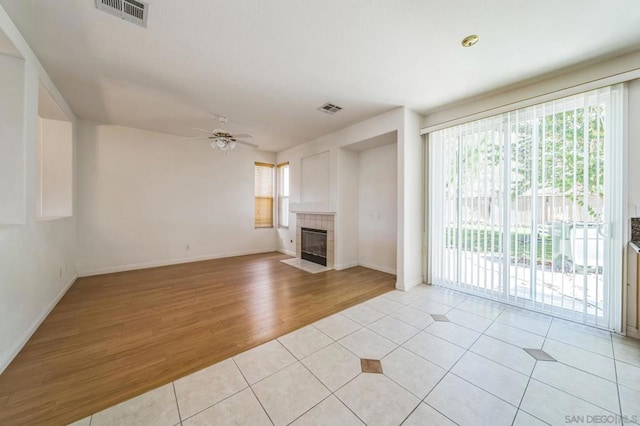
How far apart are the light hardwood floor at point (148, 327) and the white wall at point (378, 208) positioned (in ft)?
A: 1.38

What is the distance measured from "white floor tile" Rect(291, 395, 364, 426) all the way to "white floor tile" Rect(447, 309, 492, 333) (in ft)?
5.74

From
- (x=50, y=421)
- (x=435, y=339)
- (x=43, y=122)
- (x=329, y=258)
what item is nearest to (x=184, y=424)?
(x=50, y=421)

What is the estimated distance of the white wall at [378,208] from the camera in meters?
4.38

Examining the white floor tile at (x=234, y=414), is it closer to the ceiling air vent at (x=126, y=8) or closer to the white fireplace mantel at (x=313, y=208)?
the ceiling air vent at (x=126, y=8)

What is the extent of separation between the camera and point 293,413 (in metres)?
1.42

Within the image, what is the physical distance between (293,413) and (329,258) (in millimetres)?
3459

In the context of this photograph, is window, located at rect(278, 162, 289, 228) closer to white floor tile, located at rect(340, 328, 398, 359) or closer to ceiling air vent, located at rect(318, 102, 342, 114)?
ceiling air vent, located at rect(318, 102, 342, 114)

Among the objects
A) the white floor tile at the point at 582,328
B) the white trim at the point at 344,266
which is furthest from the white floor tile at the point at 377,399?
the white trim at the point at 344,266

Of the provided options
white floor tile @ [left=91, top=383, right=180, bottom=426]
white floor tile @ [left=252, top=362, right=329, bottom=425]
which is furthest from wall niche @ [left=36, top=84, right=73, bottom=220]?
white floor tile @ [left=252, top=362, right=329, bottom=425]

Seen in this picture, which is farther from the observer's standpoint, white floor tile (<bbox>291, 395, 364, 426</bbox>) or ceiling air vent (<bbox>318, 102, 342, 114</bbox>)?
ceiling air vent (<bbox>318, 102, 342, 114</bbox>)

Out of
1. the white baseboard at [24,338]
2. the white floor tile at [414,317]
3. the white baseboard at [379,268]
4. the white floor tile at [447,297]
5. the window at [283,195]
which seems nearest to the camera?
the white baseboard at [24,338]

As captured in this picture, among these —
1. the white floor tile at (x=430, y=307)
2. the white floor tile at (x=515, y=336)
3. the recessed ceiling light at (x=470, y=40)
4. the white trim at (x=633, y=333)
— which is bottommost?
the white floor tile at (x=515, y=336)

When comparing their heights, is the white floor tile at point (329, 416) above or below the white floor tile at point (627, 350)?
below

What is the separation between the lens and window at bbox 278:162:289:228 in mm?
6422
